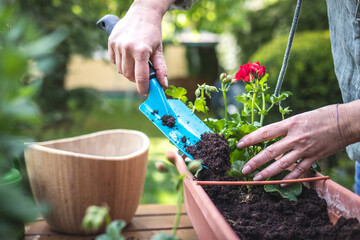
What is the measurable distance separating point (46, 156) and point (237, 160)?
2.03 feet

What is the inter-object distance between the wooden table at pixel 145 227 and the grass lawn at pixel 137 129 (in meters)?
0.21

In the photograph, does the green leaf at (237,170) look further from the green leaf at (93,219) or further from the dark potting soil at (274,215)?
the green leaf at (93,219)

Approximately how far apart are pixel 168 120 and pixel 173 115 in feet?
0.09

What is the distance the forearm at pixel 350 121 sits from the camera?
0.85 meters

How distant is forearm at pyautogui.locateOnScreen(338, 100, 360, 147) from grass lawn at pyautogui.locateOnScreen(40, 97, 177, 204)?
32.2 inches

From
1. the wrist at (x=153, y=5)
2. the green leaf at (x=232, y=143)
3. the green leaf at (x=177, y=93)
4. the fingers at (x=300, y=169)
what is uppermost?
the wrist at (x=153, y=5)

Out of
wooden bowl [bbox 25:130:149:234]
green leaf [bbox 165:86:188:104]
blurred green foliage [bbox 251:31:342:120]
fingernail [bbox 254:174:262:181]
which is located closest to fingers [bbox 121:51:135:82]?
green leaf [bbox 165:86:188:104]

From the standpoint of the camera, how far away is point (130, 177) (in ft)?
3.98

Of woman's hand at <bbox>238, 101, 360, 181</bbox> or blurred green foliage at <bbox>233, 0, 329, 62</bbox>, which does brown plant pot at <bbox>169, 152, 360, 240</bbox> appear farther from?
blurred green foliage at <bbox>233, 0, 329, 62</bbox>

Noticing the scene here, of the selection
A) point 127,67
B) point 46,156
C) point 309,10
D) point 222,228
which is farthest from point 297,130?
point 309,10

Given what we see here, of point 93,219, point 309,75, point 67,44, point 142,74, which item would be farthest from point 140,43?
point 67,44

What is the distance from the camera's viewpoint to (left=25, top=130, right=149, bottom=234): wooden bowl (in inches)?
44.4

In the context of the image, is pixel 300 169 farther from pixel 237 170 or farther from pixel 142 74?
pixel 142 74

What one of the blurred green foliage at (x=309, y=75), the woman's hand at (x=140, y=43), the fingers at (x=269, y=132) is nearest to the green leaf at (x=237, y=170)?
the fingers at (x=269, y=132)
